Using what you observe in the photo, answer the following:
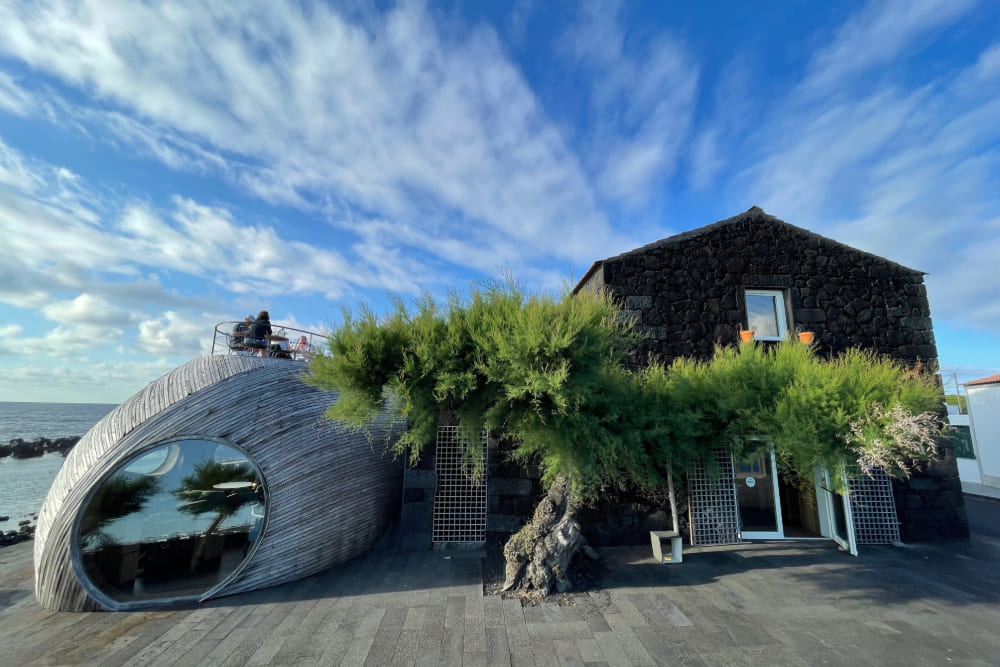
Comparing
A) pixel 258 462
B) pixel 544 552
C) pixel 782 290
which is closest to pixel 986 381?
pixel 782 290

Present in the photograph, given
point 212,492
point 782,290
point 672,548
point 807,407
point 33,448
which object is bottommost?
point 672,548

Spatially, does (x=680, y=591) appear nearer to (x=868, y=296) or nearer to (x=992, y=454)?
(x=868, y=296)

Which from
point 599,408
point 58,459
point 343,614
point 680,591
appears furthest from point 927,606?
point 58,459

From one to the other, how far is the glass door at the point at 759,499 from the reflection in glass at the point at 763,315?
259 centimetres

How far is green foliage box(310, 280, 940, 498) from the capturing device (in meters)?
4.75

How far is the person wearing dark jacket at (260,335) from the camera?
26.0ft

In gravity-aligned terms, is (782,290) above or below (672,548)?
above

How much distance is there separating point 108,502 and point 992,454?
2175cm

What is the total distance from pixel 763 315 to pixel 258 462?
391 inches

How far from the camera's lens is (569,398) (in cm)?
470

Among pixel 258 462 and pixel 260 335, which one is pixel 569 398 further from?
pixel 260 335

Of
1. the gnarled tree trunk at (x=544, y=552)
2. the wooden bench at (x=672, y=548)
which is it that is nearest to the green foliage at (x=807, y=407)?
the wooden bench at (x=672, y=548)

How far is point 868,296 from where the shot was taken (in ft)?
28.6

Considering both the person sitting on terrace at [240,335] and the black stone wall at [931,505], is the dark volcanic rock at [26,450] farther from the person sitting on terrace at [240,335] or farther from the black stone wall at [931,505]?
the black stone wall at [931,505]
